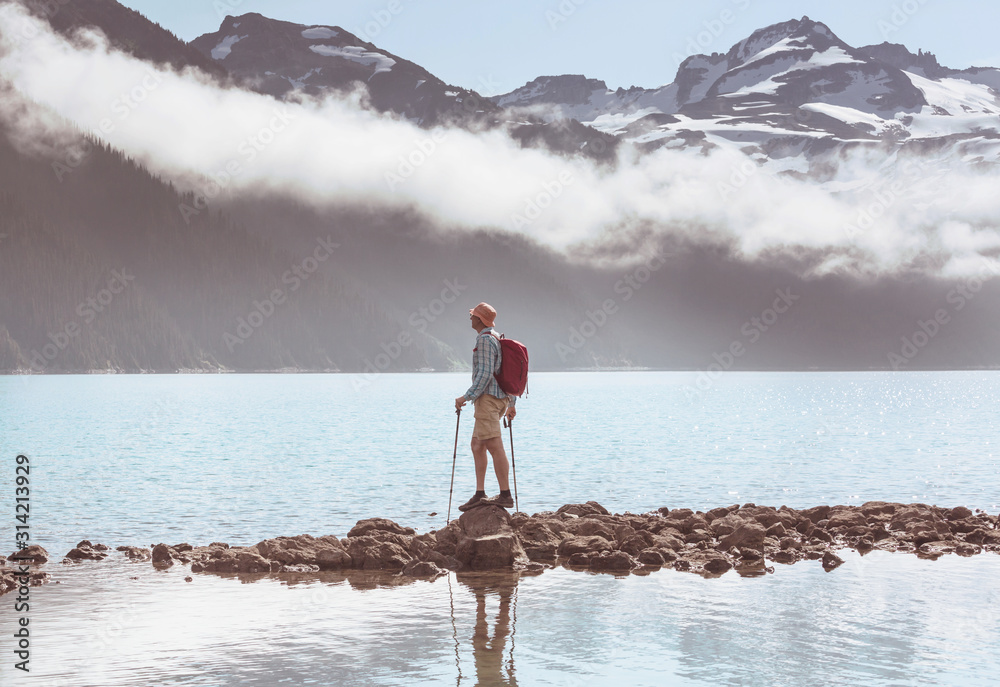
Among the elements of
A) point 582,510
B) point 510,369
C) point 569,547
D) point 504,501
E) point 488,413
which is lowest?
point 569,547

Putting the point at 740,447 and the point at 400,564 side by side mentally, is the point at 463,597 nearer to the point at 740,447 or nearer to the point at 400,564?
the point at 400,564

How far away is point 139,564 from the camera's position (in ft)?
Result: 50.4

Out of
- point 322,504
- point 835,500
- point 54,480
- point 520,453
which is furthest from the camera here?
point 520,453

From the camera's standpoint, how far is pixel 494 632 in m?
10.6

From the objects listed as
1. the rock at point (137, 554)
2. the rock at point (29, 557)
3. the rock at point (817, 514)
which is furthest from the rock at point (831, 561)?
the rock at point (29, 557)

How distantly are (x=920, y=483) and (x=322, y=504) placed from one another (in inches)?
818

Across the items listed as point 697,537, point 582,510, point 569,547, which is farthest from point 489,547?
point 582,510

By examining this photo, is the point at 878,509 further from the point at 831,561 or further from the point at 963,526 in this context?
the point at 831,561

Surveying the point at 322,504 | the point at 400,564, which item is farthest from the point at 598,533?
the point at 322,504

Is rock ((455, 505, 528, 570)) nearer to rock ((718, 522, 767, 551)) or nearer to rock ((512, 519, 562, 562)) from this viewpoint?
rock ((512, 519, 562, 562))

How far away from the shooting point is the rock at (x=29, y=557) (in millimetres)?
15448

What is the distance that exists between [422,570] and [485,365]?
10.9 feet

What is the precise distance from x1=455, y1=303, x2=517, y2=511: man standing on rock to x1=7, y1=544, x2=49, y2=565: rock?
684cm

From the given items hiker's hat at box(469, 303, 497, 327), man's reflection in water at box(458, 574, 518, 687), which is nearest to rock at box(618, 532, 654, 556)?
man's reflection in water at box(458, 574, 518, 687)
